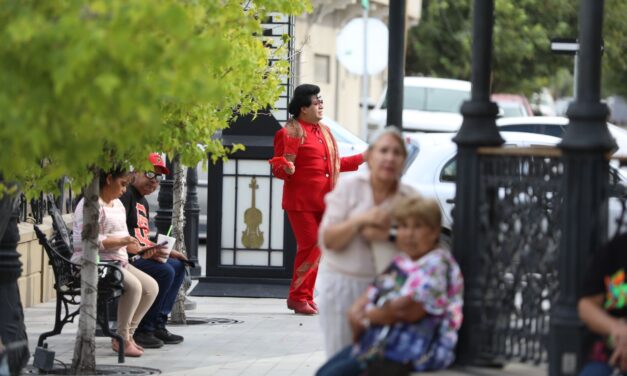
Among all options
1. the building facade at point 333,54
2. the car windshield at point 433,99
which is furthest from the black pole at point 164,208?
the building facade at point 333,54

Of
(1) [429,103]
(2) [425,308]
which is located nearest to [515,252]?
(2) [425,308]

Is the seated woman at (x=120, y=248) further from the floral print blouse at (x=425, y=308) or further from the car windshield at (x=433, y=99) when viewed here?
the car windshield at (x=433, y=99)

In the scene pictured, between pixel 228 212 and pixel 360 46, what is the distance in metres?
8.13

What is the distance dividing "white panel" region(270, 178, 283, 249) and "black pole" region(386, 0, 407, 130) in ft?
21.6

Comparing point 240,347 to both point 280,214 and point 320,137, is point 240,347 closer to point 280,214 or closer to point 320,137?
point 320,137

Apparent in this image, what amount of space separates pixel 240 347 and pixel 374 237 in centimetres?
463

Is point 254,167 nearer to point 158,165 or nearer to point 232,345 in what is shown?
point 232,345

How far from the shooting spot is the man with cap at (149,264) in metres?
11.3

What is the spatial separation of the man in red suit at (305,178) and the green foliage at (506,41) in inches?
1092

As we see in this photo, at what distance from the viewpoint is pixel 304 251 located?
13352 mm

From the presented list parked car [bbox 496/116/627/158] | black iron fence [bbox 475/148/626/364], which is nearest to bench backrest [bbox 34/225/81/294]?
black iron fence [bbox 475/148/626/364]

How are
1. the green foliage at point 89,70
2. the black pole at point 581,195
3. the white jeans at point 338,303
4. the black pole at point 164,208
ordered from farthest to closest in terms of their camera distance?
the black pole at point 164,208
the white jeans at point 338,303
the black pole at point 581,195
the green foliage at point 89,70

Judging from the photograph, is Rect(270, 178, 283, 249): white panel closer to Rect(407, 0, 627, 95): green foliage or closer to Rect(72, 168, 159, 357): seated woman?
Rect(72, 168, 159, 357): seated woman

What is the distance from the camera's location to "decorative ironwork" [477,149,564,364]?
745cm
